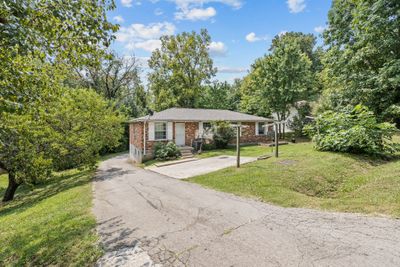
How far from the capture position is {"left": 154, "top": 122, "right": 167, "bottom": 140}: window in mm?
15602

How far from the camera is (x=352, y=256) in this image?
307 centimetres

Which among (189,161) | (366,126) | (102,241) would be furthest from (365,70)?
(102,241)

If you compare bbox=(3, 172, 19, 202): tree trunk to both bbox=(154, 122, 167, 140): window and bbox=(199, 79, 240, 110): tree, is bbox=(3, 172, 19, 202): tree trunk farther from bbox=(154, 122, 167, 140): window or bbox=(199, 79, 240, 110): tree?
bbox=(199, 79, 240, 110): tree

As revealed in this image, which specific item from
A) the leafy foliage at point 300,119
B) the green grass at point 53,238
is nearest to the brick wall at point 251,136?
the leafy foliage at point 300,119

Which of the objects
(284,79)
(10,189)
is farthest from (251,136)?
(10,189)

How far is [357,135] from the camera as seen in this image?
33.8ft

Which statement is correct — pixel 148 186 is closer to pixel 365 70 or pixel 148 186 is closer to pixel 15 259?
pixel 15 259

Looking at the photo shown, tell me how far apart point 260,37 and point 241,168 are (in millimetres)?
14373

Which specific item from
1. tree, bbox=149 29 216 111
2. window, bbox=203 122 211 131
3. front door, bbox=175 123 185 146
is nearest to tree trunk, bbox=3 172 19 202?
front door, bbox=175 123 185 146

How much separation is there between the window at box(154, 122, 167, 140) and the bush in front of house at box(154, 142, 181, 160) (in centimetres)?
105

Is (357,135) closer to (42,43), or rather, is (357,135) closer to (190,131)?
(190,131)

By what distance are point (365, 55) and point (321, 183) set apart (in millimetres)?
11584

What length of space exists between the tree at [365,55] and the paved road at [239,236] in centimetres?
1146

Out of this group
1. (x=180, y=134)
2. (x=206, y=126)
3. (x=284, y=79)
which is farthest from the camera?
(x=284, y=79)
